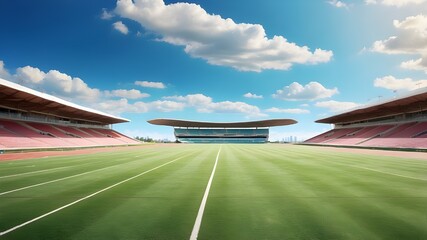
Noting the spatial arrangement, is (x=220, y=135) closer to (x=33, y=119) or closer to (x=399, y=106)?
(x=399, y=106)

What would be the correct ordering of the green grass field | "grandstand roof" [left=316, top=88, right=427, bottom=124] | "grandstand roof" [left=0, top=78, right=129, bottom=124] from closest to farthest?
1. the green grass field
2. "grandstand roof" [left=0, top=78, right=129, bottom=124]
3. "grandstand roof" [left=316, top=88, right=427, bottom=124]

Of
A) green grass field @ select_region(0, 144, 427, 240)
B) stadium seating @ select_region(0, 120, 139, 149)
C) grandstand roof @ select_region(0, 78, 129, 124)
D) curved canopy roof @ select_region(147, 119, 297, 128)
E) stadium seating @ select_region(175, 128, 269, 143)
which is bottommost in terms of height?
green grass field @ select_region(0, 144, 427, 240)

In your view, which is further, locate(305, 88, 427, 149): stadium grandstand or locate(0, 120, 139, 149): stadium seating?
locate(305, 88, 427, 149): stadium grandstand

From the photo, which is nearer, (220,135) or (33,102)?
(33,102)

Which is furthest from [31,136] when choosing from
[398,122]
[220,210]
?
[398,122]

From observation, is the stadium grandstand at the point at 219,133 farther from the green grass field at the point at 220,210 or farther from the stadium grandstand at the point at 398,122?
the green grass field at the point at 220,210

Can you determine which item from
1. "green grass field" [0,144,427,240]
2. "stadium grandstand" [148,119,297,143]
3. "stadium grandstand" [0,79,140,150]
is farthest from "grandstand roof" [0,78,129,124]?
"stadium grandstand" [148,119,297,143]

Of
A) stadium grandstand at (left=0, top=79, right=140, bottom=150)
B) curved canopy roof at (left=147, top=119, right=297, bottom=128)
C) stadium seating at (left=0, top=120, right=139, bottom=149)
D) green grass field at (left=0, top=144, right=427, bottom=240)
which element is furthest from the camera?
Answer: curved canopy roof at (left=147, top=119, right=297, bottom=128)

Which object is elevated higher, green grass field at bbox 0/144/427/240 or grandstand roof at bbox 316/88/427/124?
grandstand roof at bbox 316/88/427/124

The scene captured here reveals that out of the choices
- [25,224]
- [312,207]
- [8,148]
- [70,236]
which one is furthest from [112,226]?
[8,148]

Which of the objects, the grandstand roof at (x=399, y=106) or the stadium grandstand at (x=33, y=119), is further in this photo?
the grandstand roof at (x=399, y=106)

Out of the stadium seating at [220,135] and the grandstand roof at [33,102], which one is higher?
the grandstand roof at [33,102]

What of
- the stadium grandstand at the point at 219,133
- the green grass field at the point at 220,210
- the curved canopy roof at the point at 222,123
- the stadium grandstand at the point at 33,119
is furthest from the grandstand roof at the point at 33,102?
the stadium grandstand at the point at 219,133

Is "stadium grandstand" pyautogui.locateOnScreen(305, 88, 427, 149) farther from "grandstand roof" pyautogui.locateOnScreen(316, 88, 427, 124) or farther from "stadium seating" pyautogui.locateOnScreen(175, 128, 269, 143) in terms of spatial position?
"stadium seating" pyautogui.locateOnScreen(175, 128, 269, 143)
